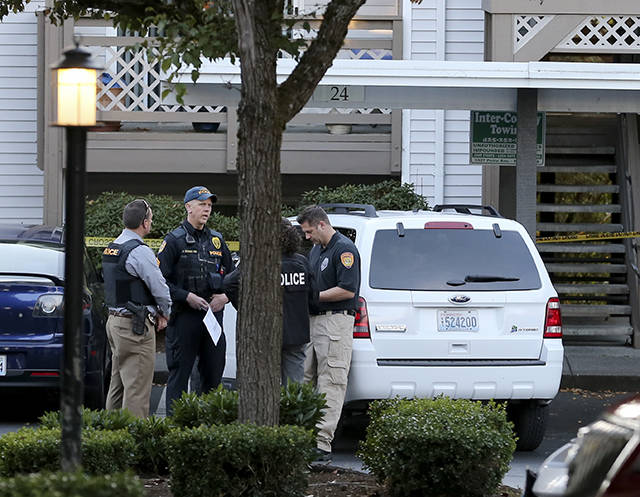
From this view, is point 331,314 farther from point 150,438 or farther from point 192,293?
point 150,438

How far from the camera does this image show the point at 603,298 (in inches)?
597

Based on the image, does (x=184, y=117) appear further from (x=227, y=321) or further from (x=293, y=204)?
(x=227, y=321)

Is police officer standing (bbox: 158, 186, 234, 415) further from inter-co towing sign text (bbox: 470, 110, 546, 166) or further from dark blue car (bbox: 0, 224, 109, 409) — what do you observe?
inter-co towing sign text (bbox: 470, 110, 546, 166)

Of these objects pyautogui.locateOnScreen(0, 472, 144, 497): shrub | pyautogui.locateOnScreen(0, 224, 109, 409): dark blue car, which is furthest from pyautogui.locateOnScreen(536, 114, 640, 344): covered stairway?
pyautogui.locateOnScreen(0, 472, 144, 497): shrub

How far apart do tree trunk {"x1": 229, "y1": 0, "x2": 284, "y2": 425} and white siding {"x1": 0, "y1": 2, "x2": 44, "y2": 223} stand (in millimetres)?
Answer: 10741

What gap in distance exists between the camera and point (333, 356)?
8.13 m

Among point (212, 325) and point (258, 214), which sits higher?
point (258, 214)

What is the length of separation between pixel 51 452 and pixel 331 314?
2.67 m

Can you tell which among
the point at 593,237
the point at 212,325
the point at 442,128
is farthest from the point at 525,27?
the point at 212,325

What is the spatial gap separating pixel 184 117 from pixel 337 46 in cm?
885

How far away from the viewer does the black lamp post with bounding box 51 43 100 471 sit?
4.75 metres

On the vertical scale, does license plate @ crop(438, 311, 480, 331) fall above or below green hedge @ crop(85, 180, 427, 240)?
below

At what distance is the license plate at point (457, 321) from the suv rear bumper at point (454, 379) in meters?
0.23

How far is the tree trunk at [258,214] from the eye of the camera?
19.8 feet
